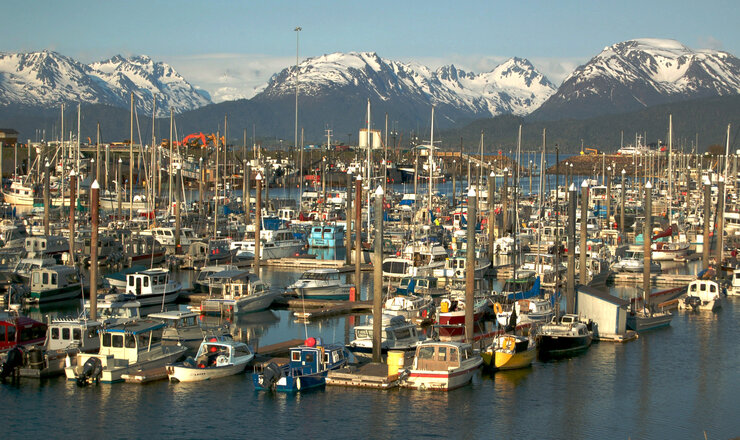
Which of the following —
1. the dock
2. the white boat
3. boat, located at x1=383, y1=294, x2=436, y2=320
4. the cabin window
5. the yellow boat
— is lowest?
the dock

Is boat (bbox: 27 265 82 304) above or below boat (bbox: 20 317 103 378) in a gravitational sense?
above

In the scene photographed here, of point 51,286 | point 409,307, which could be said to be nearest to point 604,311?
point 409,307

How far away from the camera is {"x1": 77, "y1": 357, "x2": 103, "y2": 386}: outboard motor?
974 inches

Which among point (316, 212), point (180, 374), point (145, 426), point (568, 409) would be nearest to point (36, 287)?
point (180, 374)

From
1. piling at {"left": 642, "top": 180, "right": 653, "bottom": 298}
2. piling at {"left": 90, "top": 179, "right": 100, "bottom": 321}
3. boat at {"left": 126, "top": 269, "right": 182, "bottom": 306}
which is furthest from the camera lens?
piling at {"left": 642, "top": 180, "right": 653, "bottom": 298}

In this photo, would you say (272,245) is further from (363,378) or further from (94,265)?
(363,378)

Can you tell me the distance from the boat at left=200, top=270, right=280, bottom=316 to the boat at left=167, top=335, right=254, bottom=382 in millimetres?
8214

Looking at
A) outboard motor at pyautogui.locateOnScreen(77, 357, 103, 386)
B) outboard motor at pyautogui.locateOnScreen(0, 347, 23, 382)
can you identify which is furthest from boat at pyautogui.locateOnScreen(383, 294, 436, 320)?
outboard motor at pyautogui.locateOnScreen(0, 347, 23, 382)

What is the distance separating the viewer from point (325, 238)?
5666 centimetres

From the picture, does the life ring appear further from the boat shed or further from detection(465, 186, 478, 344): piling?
the boat shed

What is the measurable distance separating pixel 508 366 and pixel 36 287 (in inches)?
746

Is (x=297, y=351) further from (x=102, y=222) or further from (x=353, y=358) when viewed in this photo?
(x=102, y=222)

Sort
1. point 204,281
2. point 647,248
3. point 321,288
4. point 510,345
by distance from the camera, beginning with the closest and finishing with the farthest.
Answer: point 510,345 < point 647,248 < point 321,288 < point 204,281

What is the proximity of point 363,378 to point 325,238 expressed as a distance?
32205mm
